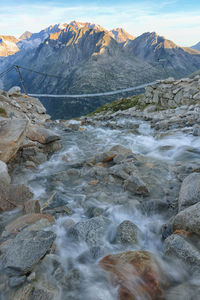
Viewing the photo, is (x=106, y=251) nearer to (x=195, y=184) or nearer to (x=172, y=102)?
(x=195, y=184)

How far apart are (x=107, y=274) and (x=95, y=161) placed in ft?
19.2

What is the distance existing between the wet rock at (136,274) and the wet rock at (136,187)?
8.67 ft

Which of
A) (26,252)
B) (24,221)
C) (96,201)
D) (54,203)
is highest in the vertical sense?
(26,252)


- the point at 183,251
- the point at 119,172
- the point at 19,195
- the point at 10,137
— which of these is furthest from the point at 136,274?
the point at 10,137

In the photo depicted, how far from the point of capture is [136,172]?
7.14 metres

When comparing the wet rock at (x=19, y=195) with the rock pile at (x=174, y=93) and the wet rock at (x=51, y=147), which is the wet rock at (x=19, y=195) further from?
the rock pile at (x=174, y=93)

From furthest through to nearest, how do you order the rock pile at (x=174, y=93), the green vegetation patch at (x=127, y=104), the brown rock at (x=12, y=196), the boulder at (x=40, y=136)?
the green vegetation patch at (x=127, y=104)
the rock pile at (x=174, y=93)
the boulder at (x=40, y=136)
the brown rock at (x=12, y=196)

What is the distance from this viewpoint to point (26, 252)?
308 cm

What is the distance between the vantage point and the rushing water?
10.2 feet

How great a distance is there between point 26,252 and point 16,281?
0.41 metres

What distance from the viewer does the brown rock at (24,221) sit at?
413 centimetres

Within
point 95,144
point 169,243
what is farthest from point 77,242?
point 95,144

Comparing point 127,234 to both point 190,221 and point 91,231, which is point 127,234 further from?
point 190,221

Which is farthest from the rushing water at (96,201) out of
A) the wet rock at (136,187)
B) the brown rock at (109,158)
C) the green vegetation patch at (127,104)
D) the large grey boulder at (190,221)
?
the green vegetation patch at (127,104)
